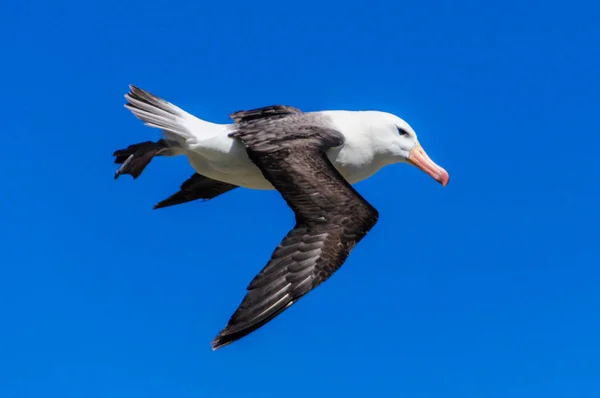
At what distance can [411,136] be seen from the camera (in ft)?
47.7

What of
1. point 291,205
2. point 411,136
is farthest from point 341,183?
point 411,136

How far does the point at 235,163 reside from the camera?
43.8ft

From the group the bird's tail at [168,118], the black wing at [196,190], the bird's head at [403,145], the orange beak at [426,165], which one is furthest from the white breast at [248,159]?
the black wing at [196,190]

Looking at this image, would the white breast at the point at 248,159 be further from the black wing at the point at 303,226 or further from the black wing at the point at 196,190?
the black wing at the point at 196,190

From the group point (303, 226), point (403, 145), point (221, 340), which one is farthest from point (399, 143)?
point (221, 340)

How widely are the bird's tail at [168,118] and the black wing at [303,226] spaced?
1.99 ft

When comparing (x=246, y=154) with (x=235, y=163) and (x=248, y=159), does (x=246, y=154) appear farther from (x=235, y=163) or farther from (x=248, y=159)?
(x=235, y=163)

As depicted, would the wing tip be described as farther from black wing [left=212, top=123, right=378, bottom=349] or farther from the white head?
the white head

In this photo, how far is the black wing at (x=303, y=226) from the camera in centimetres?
1090

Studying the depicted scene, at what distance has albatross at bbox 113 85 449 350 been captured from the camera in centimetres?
1119

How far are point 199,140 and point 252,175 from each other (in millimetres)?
804

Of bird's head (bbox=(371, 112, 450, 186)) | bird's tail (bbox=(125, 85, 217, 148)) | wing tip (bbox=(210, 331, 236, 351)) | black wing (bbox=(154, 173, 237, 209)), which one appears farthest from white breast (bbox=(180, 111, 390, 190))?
wing tip (bbox=(210, 331, 236, 351))

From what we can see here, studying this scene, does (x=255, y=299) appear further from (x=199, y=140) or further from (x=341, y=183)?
(x=199, y=140)

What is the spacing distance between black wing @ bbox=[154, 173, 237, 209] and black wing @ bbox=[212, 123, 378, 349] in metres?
1.92
